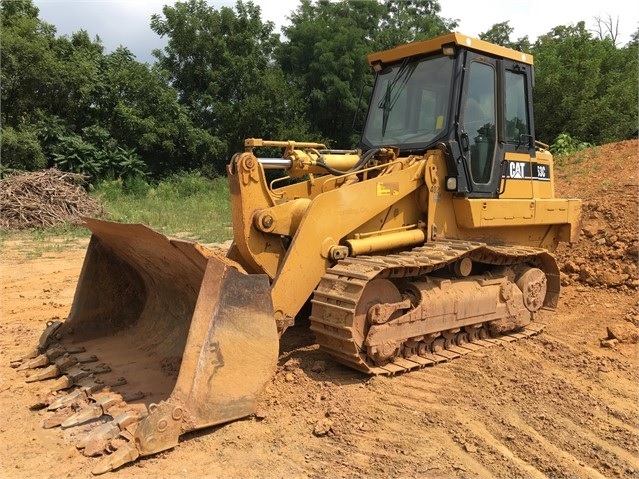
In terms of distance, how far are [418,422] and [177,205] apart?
15.8 meters

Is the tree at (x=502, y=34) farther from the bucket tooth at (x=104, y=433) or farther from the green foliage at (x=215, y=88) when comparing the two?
the bucket tooth at (x=104, y=433)

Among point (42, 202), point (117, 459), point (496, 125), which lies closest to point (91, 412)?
point (117, 459)

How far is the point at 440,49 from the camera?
5383 millimetres

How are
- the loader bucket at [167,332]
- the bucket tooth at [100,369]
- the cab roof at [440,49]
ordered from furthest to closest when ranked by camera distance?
the cab roof at [440,49], the bucket tooth at [100,369], the loader bucket at [167,332]

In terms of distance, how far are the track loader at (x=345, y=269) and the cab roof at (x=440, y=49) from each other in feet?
0.07

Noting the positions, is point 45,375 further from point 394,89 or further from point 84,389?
point 394,89

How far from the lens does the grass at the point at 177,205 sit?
13648 mm

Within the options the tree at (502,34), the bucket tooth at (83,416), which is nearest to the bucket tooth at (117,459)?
the bucket tooth at (83,416)

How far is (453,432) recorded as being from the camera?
3689 millimetres

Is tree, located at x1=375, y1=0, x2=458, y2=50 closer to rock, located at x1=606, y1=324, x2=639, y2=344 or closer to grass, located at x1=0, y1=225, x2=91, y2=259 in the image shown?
grass, located at x1=0, y1=225, x2=91, y2=259

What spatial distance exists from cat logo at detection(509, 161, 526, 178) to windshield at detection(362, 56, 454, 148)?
100 centimetres

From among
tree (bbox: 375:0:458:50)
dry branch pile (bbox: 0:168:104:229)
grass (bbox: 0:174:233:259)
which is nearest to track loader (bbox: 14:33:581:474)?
grass (bbox: 0:174:233:259)

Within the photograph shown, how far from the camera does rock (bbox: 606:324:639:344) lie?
18.3 feet

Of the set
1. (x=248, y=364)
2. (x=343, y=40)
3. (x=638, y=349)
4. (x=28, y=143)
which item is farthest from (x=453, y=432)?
(x=343, y=40)
